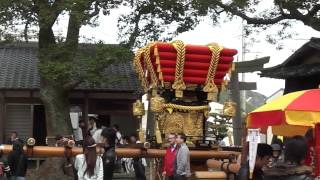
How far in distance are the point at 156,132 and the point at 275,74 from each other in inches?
146

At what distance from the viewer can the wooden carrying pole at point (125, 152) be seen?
35.7ft

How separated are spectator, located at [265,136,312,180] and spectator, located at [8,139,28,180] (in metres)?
7.29

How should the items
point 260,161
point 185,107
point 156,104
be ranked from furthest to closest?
point 185,107
point 156,104
point 260,161

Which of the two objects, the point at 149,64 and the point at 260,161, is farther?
the point at 149,64

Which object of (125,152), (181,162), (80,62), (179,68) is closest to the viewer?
(181,162)

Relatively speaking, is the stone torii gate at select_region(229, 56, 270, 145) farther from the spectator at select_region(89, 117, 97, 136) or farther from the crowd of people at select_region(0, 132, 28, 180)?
the crowd of people at select_region(0, 132, 28, 180)

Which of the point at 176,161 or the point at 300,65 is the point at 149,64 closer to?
the point at 176,161

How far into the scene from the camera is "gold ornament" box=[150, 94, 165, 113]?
1199 cm

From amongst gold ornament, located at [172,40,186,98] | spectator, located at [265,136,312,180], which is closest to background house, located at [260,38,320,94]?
gold ornament, located at [172,40,186,98]

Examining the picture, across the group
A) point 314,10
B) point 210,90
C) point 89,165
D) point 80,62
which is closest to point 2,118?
Result: point 80,62

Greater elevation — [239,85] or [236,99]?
[239,85]

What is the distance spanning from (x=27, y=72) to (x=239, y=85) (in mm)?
7956

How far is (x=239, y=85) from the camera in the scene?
1819 centimetres

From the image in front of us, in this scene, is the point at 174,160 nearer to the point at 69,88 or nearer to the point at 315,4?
the point at 315,4
